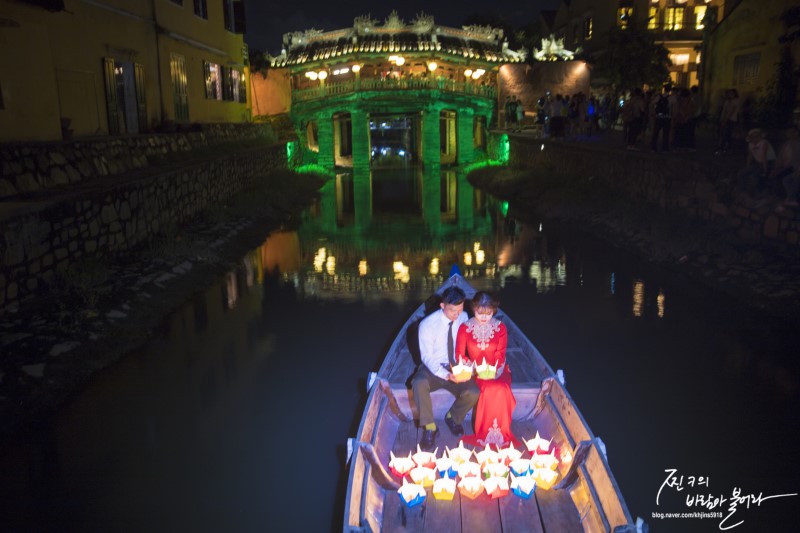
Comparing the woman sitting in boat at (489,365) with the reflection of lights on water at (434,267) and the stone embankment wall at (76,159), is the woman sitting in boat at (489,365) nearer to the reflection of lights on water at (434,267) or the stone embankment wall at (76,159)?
the reflection of lights on water at (434,267)

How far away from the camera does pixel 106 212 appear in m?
10.9

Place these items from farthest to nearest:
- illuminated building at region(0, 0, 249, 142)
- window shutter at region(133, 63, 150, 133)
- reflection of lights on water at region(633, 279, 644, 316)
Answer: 1. window shutter at region(133, 63, 150, 133)
2. illuminated building at region(0, 0, 249, 142)
3. reflection of lights on water at region(633, 279, 644, 316)

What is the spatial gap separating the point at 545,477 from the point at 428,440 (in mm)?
1115

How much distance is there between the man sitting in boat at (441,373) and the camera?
5.49 meters

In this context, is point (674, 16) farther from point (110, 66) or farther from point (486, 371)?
point (486, 371)

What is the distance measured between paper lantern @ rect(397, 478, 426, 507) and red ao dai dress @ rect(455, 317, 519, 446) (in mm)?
963

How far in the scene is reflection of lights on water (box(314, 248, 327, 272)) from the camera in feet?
46.9

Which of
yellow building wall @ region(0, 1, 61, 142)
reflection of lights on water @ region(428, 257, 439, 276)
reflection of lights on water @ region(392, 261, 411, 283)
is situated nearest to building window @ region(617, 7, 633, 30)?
reflection of lights on water @ region(428, 257, 439, 276)

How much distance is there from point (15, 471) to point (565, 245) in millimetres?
13142

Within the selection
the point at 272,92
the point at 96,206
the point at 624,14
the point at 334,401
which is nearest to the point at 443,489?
the point at 334,401

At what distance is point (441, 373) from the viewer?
5.71m

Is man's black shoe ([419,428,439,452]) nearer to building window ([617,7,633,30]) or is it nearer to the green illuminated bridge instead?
the green illuminated bridge

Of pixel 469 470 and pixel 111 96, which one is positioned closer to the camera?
pixel 469 470

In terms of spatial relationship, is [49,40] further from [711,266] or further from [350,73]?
[350,73]
